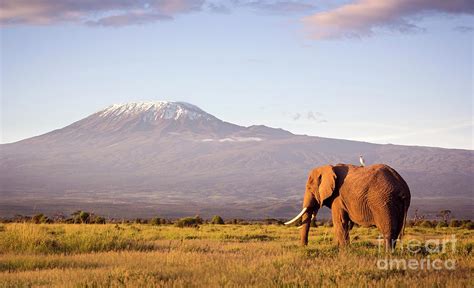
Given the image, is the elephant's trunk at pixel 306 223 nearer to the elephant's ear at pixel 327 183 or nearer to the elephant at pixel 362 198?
the elephant at pixel 362 198

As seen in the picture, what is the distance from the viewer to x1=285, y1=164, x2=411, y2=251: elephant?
1700cm

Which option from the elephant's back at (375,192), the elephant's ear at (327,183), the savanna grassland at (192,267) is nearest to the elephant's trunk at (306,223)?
the elephant's ear at (327,183)

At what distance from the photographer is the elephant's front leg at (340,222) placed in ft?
59.5

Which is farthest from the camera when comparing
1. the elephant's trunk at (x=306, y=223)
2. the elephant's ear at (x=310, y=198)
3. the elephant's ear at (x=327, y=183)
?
the elephant's ear at (x=310, y=198)

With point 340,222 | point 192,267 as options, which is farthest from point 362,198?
point 192,267

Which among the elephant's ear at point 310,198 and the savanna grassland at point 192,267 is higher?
the elephant's ear at point 310,198

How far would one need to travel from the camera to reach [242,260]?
14664 mm

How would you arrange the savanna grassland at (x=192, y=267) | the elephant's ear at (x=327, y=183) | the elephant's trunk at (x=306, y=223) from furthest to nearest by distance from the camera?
the elephant's trunk at (x=306, y=223) → the elephant's ear at (x=327, y=183) → the savanna grassland at (x=192, y=267)

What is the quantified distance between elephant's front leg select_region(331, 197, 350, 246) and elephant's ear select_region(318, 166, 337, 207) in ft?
1.00

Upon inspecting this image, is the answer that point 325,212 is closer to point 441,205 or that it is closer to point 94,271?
point 441,205

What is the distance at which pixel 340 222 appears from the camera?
60.3 feet

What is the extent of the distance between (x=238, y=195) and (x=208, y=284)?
173700 mm

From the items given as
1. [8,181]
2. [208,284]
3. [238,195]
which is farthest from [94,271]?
[8,181]

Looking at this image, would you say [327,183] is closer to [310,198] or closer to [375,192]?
[310,198]
